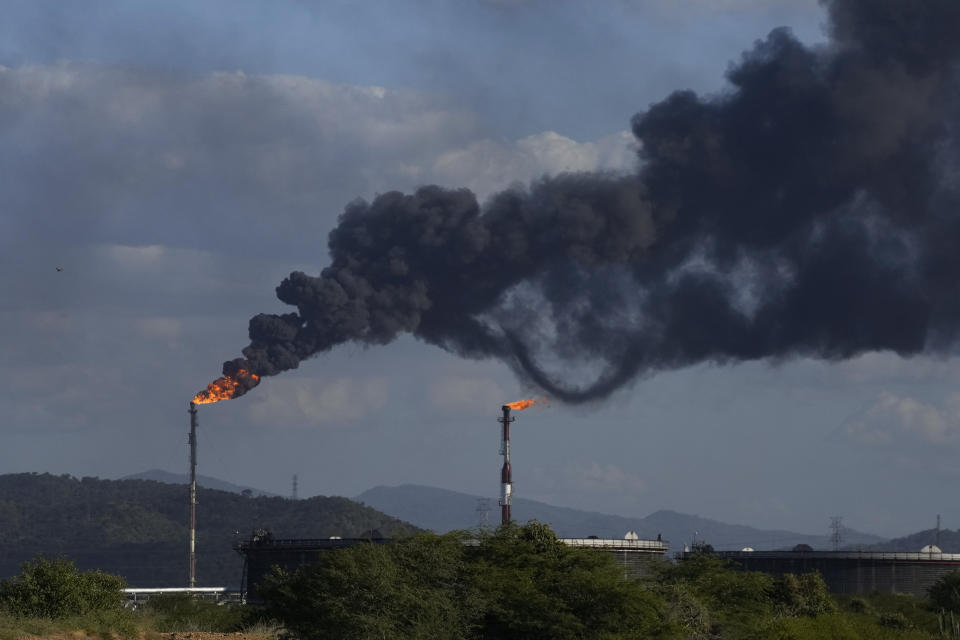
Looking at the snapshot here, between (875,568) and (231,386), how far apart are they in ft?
249

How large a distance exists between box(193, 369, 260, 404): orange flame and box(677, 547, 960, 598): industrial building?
51.2 m

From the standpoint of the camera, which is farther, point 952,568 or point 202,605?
point 952,568

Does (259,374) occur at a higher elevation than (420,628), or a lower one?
higher

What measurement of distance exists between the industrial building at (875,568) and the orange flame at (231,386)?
2017 inches

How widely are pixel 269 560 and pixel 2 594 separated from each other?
90.8 metres

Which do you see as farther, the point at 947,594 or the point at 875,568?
the point at 875,568

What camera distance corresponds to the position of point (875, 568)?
160m

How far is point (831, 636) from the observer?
2955 inches

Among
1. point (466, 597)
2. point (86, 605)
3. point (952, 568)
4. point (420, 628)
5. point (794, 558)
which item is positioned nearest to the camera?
point (420, 628)

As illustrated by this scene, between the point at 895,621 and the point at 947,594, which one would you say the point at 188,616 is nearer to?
the point at 895,621

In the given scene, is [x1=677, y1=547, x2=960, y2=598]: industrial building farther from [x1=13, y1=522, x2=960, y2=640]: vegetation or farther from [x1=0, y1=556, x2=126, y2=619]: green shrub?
[x1=0, y1=556, x2=126, y2=619]: green shrub

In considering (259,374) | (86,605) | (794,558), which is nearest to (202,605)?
(86,605)

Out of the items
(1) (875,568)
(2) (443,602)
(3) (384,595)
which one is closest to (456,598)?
(2) (443,602)

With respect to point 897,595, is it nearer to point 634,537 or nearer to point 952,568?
point 952,568
